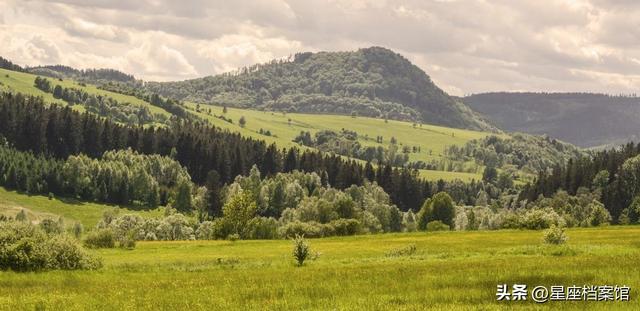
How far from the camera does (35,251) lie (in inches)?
1483

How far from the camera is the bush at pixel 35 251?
122 feet

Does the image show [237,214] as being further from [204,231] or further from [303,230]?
[204,231]

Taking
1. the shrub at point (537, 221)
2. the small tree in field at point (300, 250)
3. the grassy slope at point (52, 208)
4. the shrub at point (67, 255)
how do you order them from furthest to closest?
1. the grassy slope at point (52, 208)
2. the shrub at point (537, 221)
3. the small tree in field at point (300, 250)
4. the shrub at point (67, 255)

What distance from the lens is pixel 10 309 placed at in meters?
23.2

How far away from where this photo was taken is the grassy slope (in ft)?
594

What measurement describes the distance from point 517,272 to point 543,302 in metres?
7.67

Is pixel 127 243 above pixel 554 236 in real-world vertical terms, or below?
below

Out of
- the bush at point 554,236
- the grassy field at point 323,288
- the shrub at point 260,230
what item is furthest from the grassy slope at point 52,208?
the grassy field at point 323,288

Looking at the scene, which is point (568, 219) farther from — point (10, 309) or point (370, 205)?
point (10, 309)

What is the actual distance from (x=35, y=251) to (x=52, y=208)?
165051 mm

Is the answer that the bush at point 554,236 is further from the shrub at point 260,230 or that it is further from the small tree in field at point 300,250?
the shrub at point 260,230

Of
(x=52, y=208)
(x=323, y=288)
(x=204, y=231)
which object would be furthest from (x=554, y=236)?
(x=52, y=208)

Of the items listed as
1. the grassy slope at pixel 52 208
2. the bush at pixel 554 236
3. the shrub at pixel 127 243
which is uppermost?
the bush at pixel 554 236

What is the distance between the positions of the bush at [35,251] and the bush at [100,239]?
42181 millimetres
